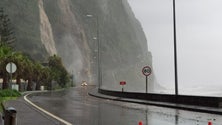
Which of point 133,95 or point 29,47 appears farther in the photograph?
point 29,47

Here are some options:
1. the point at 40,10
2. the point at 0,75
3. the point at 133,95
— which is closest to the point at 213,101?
the point at 133,95

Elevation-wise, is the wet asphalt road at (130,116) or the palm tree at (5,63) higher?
the palm tree at (5,63)

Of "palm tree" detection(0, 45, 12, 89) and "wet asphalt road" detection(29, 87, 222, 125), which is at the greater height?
"palm tree" detection(0, 45, 12, 89)

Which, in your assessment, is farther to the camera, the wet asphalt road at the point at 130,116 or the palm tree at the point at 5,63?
the palm tree at the point at 5,63

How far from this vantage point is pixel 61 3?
186 meters

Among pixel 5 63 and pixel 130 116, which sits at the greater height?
pixel 5 63

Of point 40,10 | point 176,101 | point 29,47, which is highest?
point 40,10

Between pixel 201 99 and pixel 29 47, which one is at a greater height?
pixel 29 47

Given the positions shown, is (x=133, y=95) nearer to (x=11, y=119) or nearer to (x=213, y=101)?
(x=213, y=101)

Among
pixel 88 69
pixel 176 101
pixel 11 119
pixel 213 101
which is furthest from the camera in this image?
pixel 88 69

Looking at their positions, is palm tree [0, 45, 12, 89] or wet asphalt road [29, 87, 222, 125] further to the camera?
palm tree [0, 45, 12, 89]

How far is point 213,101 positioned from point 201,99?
1.56 m

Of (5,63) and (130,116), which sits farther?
(5,63)

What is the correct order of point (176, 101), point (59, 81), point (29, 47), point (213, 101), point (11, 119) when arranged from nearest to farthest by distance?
1. point (11, 119)
2. point (213, 101)
3. point (176, 101)
4. point (59, 81)
5. point (29, 47)
